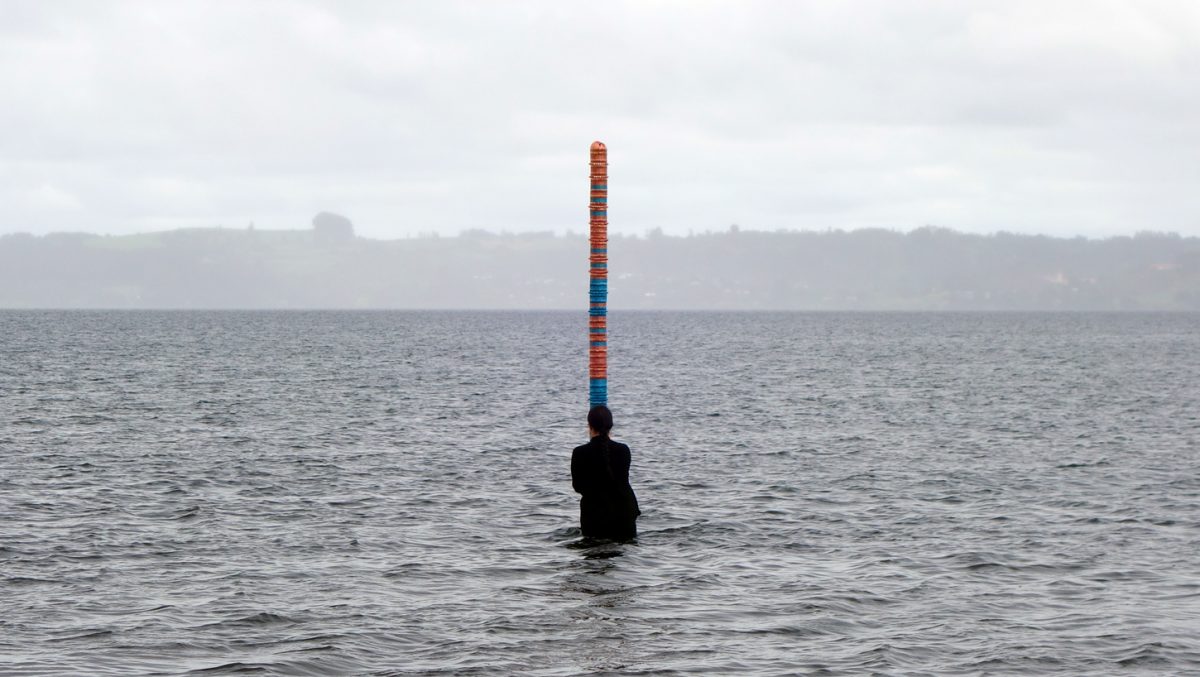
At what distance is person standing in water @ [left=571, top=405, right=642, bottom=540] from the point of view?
22703 mm

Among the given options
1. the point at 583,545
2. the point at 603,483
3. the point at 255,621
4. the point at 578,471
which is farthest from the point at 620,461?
the point at 255,621

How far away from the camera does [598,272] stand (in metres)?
24.5

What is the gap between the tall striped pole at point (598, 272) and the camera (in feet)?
79.8

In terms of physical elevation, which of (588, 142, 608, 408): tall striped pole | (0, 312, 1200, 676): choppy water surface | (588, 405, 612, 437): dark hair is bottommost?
(0, 312, 1200, 676): choppy water surface

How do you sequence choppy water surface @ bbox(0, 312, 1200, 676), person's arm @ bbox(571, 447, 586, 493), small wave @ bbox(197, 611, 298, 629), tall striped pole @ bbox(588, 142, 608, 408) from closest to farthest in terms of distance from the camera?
1. choppy water surface @ bbox(0, 312, 1200, 676)
2. small wave @ bbox(197, 611, 298, 629)
3. person's arm @ bbox(571, 447, 586, 493)
4. tall striped pole @ bbox(588, 142, 608, 408)

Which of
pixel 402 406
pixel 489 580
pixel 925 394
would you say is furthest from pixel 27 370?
pixel 489 580

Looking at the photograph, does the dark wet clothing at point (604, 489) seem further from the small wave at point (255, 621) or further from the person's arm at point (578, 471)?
the small wave at point (255, 621)

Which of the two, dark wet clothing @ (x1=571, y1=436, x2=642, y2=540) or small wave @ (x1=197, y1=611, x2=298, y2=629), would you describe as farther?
dark wet clothing @ (x1=571, y1=436, x2=642, y2=540)

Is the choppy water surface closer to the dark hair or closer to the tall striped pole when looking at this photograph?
the dark hair

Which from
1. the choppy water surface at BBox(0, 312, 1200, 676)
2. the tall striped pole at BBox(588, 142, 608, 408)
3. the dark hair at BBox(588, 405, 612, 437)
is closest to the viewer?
the choppy water surface at BBox(0, 312, 1200, 676)

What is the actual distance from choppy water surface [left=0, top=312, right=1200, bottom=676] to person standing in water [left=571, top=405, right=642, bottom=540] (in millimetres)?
512

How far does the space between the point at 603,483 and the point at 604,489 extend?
0.41 ft

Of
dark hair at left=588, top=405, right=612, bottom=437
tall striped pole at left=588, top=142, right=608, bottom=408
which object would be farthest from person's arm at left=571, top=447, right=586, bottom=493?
tall striped pole at left=588, top=142, right=608, bottom=408

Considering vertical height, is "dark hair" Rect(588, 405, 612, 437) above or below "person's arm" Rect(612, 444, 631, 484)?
above
